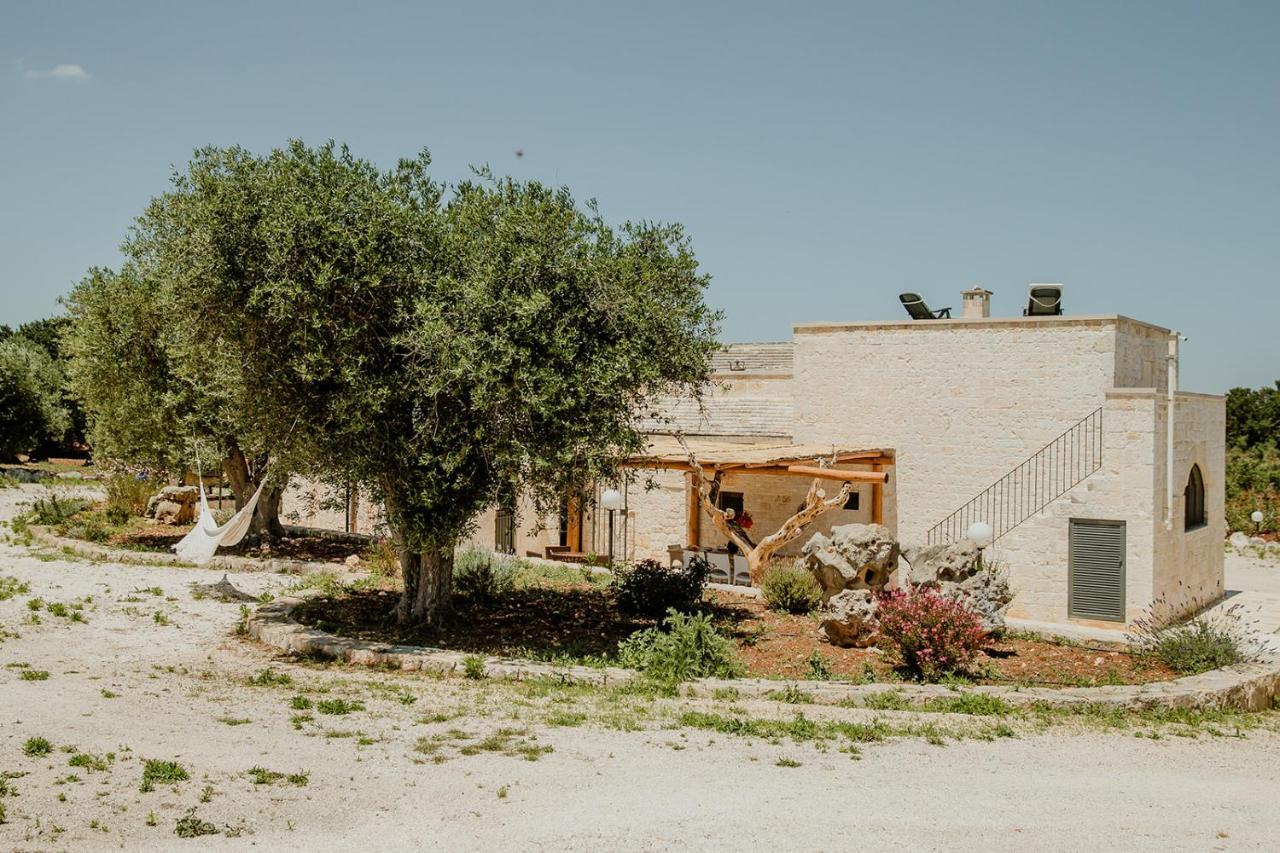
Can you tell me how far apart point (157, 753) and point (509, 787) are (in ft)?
8.89

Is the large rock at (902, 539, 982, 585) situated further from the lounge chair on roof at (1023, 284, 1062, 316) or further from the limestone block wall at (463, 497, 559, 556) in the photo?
the limestone block wall at (463, 497, 559, 556)

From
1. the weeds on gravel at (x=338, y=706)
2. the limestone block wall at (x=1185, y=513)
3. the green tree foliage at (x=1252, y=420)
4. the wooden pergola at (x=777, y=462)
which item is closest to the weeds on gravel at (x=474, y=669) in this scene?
the weeds on gravel at (x=338, y=706)

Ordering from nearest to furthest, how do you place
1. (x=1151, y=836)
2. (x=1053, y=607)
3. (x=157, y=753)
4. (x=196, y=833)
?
(x=196, y=833)
(x=1151, y=836)
(x=157, y=753)
(x=1053, y=607)

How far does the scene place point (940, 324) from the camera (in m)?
17.9

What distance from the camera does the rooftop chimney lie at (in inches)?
760

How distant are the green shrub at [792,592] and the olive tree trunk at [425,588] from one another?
184 inches

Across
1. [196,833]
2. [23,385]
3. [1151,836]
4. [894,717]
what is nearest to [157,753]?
[196,833]

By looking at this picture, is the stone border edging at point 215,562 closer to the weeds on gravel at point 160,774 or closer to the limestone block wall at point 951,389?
the limestone block wall at point 951,389

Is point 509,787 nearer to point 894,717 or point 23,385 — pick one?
point 894,717

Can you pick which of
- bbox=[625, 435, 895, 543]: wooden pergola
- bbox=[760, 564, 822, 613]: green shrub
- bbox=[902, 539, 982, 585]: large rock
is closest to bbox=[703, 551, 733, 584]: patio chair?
bbox=[625, 435, 895, 543]: wooden pergola

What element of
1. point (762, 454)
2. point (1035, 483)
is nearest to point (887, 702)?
point (762, 454)

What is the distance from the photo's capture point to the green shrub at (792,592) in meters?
14.0

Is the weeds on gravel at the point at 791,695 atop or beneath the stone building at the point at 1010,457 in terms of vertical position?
beneath

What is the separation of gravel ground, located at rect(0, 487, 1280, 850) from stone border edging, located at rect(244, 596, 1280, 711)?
0.48m
